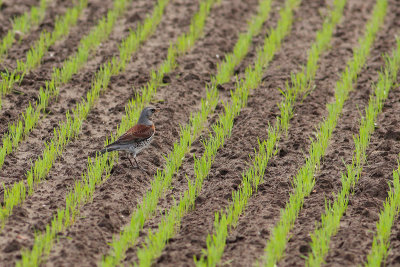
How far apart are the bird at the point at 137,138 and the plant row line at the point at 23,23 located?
3.35m

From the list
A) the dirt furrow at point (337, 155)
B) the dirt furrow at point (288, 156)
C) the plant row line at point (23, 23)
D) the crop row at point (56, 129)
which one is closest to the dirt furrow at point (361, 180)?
the dirt furrow at point (337, 155)

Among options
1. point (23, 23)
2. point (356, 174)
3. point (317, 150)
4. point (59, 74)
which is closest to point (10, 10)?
point (23, 23)

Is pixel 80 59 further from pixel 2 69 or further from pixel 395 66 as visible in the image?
pixel 395 66

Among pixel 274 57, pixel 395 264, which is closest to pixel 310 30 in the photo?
pixel 274 57

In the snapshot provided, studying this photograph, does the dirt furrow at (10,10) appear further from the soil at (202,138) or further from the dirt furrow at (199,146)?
the dirt furrow at (199,146)

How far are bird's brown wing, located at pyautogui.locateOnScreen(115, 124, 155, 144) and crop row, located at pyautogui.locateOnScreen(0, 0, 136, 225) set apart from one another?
0.76 m

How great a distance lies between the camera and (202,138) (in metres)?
8.51

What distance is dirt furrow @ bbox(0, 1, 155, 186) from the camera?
7.69m

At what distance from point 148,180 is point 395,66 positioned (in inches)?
174

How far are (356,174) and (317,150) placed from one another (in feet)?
1.63

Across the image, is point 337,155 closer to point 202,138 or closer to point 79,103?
point 202,138

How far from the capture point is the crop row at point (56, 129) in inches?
274

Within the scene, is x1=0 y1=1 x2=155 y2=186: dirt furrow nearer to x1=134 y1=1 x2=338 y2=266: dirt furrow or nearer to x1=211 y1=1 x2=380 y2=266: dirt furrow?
x1=134 y1=1 x2=338 y2=266: dirt furrow

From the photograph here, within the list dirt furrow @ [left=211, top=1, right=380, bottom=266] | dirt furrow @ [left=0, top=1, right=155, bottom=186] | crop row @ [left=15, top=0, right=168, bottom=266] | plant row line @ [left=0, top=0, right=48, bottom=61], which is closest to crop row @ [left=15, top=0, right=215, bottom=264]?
crop row @ [left=15, top=0, right=168, bottom=266]
